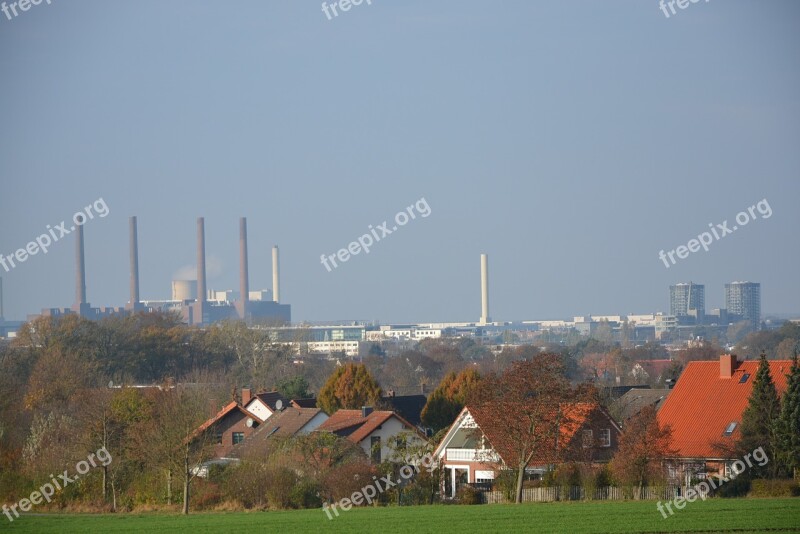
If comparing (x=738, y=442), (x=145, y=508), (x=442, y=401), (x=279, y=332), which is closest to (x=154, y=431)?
(x=145, y=508)

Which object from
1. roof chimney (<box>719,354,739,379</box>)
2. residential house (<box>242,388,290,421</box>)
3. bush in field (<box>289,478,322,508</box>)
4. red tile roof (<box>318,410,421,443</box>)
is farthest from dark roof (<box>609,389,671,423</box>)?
bush in field (<box>289,478,322,508</box>)

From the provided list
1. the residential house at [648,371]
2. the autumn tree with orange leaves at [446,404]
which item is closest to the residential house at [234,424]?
the autumn tree with orange leaves at [446,404]

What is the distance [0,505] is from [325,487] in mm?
10676

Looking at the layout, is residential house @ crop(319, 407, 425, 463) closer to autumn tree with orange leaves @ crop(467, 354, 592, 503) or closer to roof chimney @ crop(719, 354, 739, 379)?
autumn tree with orange leaves @ crop(467, 354, 592, 503)

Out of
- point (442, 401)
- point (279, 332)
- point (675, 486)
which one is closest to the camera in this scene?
point (675, 486)

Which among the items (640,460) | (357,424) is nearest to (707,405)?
(640,460)

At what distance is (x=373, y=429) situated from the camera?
47.0 meters

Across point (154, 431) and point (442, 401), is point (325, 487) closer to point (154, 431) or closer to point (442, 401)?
point (154, 431)

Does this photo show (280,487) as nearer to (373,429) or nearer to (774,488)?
(373,429)

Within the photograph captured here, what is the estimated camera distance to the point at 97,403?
4253 cm

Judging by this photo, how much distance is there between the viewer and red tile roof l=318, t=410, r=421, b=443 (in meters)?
46.5

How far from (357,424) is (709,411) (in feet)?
50.1

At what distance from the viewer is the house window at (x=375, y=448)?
141ft

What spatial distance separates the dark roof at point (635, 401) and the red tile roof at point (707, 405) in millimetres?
11124
